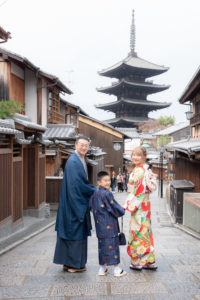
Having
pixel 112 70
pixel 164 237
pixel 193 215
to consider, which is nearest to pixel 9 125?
pixel 164 237

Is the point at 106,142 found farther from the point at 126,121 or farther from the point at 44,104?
the point at 126,121

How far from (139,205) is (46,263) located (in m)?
1.76

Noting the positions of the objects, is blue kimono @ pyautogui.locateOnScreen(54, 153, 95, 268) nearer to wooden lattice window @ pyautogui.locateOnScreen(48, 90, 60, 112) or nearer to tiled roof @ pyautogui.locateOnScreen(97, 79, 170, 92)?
wooden lattice window @ pyautogui.locateOnScreen(48, 90, 60, 112)

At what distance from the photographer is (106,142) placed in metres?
32.4

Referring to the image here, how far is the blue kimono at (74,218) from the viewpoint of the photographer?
465cm

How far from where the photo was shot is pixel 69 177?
471 centimetres

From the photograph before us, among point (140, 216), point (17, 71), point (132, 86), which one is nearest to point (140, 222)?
point (140, 216)

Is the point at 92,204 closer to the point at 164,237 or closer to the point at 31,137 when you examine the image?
the point at 164,237

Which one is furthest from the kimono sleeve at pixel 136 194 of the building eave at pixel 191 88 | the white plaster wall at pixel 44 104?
the white plaster wall at pixel 44 104

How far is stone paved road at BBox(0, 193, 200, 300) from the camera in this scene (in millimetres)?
3875

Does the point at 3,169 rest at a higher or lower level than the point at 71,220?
higher

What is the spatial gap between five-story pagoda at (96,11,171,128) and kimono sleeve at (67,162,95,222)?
4556 cm

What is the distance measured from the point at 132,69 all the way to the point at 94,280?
1904 inches

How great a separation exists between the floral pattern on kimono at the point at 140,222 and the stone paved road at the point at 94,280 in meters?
0.22
